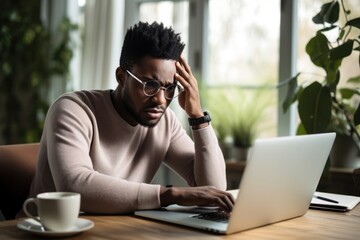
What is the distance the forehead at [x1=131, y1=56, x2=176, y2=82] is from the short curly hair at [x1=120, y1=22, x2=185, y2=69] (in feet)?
0.05

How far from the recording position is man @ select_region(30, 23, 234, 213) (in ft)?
4.69

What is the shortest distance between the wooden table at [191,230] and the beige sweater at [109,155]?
70 mm

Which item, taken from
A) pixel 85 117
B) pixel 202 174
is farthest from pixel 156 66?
pixel 202 174

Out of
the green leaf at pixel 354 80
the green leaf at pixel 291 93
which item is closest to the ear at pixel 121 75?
the green leaf at pixel 291 93

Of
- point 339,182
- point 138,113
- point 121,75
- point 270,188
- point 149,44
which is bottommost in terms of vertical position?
point 339,182

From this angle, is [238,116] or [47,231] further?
[238,116]

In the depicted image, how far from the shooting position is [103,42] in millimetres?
3691

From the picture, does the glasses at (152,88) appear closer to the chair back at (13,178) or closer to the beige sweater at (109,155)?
the beige sweater at (109,155)

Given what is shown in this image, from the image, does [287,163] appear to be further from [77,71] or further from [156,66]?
[77,71]

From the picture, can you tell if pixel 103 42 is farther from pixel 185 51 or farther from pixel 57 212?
pixel 57 212

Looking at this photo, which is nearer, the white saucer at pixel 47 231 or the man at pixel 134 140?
the white saucer at pixel 47 231

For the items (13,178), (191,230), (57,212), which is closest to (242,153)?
(13,178)

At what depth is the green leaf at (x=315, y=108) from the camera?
7.61 ft

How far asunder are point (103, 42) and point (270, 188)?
263cm
